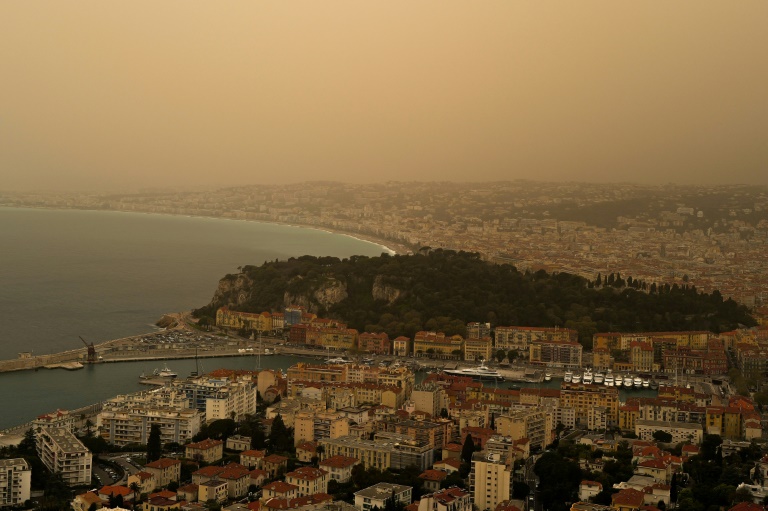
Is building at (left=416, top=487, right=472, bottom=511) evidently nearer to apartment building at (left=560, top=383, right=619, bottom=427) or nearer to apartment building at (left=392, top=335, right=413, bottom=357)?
apartment building at (left=560, top=383, right=619, bottom=427)

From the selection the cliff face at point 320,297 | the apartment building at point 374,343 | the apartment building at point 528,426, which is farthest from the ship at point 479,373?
the cliff face at point 320,297

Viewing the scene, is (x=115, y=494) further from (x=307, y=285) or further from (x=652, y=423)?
(x=307, y=285)

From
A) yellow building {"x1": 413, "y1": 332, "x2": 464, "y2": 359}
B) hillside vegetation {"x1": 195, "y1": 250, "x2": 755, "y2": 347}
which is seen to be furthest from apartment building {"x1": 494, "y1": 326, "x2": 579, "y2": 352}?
yellow building {"x1": 413, "y1": 332, "x2": 464, "y2": 359}

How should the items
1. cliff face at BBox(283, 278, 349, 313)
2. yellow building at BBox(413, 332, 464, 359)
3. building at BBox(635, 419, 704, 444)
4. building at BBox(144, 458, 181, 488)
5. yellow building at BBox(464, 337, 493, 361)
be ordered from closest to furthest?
building at BBox(144, 458, 181, 488)
building at BBox(635, 419, 704, 444)
yellow building at BBox(464, 337, 493, 361)
yellow building at BBox(413, 332, 464, 359)
cliff face at BBox(283, 278, 349, 313)

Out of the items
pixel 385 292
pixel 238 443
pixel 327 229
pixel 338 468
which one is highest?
pixel 327 229

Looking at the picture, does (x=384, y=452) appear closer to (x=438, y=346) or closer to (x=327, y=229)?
(x=438, y=346)

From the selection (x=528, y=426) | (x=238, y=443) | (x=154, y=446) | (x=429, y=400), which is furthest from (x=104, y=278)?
(x=528, y=426)
